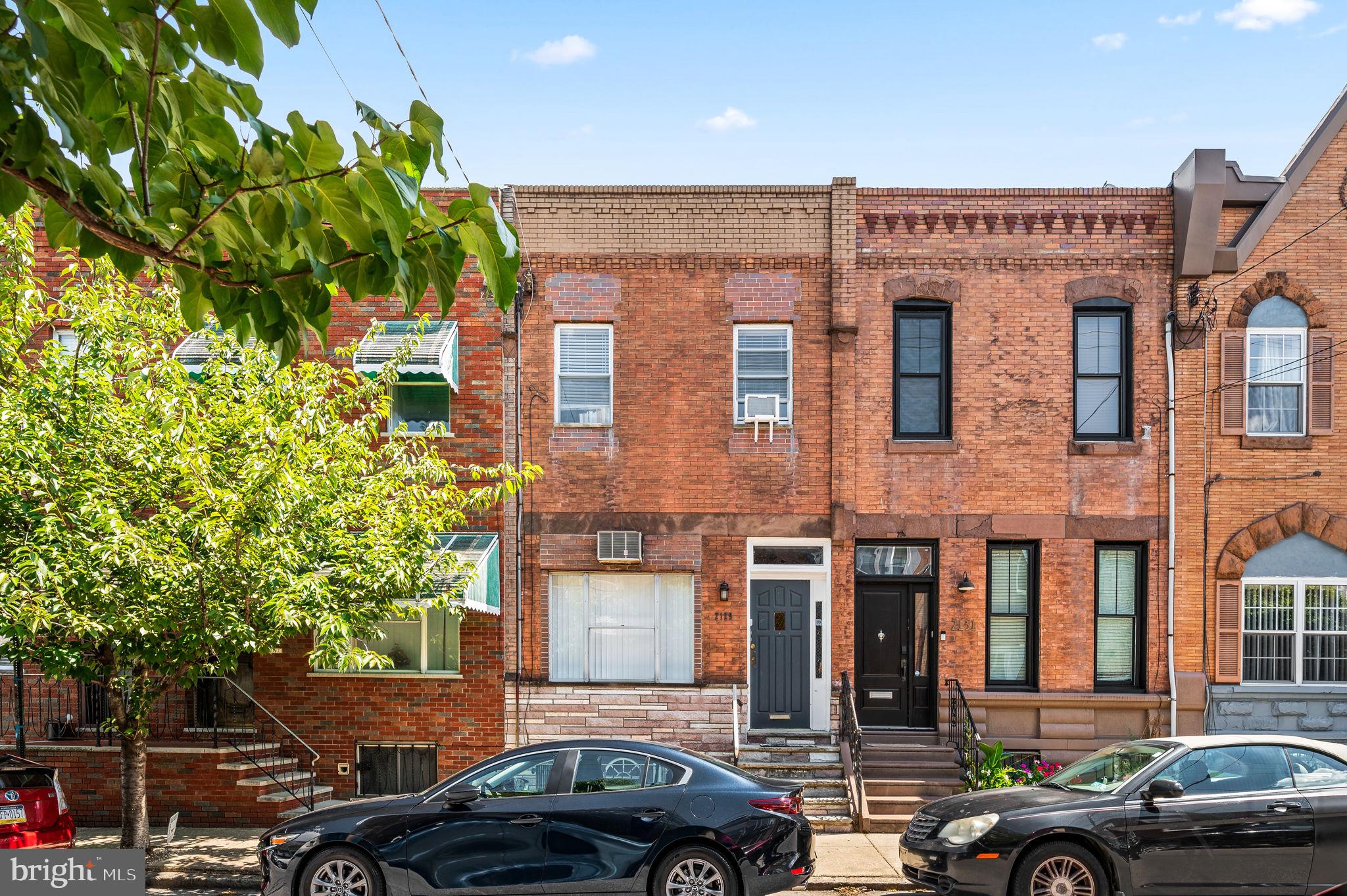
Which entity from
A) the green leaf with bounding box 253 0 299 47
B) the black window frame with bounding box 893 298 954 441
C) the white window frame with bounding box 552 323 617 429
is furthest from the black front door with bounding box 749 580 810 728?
the green leaf with bounding box 253 0 299 47

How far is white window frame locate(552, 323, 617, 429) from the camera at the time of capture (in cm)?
1470

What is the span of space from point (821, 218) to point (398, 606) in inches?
313

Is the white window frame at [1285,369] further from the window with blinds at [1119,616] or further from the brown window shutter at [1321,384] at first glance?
the window with blinds at [1119,616]

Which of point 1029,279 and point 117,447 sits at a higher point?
point 1029,279

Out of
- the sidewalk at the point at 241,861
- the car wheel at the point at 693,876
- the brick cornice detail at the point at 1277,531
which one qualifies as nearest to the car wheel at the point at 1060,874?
the sidewalk at the point at 241,861

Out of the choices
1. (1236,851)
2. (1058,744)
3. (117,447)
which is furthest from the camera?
(1058,744)

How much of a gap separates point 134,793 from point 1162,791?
10266 mm

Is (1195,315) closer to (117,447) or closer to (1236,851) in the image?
(1236,851)

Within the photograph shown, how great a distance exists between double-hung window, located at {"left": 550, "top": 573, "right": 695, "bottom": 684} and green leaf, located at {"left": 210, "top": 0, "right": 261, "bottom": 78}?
12.3 m

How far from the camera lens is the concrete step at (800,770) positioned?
13445mm

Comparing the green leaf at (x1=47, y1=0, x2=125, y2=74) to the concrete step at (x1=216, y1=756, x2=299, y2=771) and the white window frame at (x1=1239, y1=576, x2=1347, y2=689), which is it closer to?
the concrete step at (x1=216, y1=756, x2=299, y2=771)

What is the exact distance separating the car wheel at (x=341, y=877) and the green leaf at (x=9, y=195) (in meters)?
7.43

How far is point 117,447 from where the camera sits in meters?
10.1

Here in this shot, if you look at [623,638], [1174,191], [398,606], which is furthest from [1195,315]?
[398,606]
